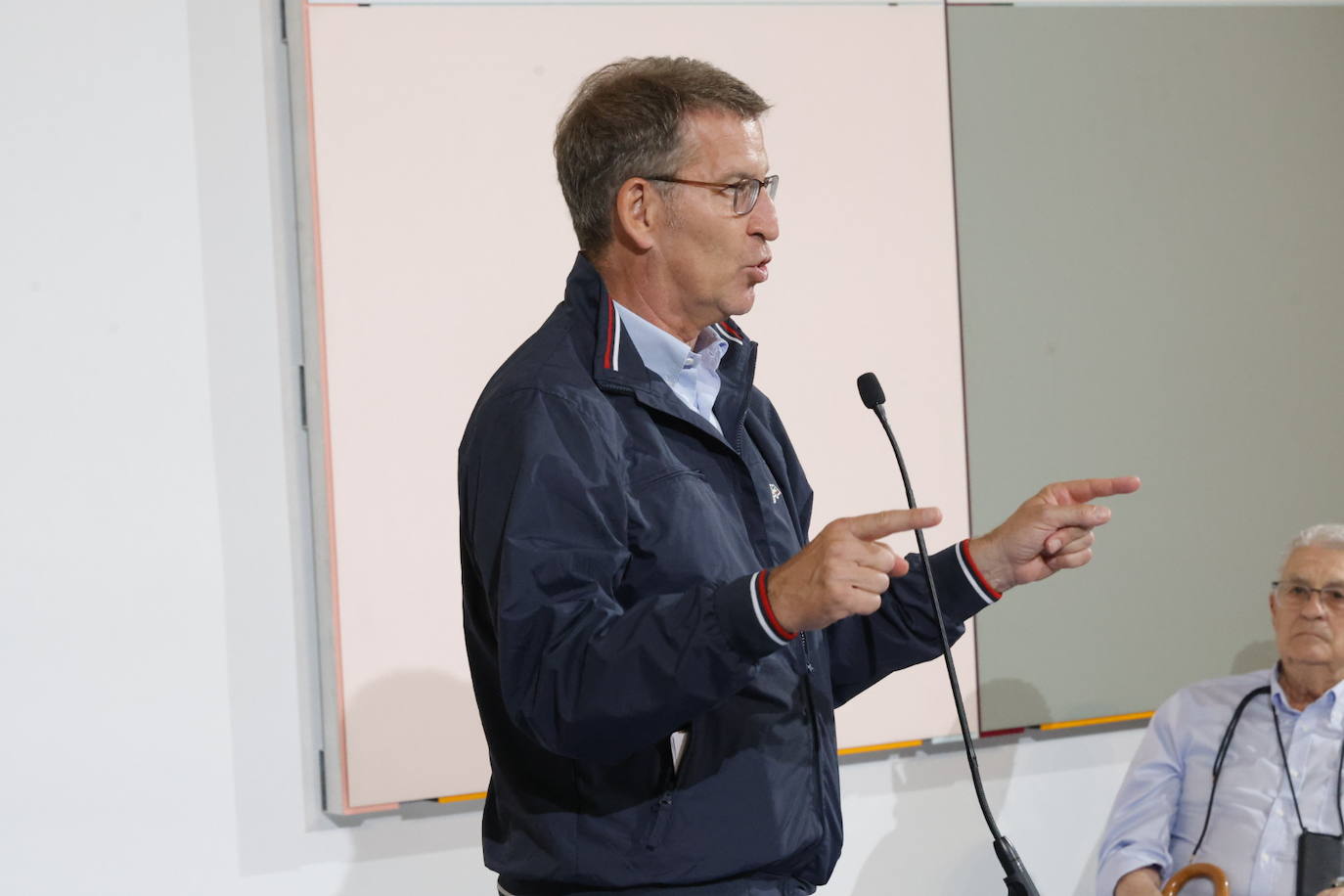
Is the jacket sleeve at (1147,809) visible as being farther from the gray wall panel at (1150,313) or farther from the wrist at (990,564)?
the wrist at (990,564)

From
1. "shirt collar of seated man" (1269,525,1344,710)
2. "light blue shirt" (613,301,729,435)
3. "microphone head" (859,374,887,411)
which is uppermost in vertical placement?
"light blue shirt" (613,301,729,435)

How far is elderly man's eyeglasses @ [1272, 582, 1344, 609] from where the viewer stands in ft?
9.46

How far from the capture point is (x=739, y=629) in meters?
1.27

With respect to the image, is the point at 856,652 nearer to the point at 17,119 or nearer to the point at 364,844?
the point at 364,844

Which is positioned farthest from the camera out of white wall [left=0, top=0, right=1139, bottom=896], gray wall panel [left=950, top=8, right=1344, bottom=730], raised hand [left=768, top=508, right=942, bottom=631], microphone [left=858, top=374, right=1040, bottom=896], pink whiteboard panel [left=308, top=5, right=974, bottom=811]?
gray wall panel [left=950, top=8, right=1344, bottom=730]

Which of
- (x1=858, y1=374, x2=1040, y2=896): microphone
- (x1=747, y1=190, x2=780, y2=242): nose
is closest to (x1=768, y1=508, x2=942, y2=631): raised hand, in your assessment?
(x1=858, y1=374, x2=1040, y2=896): microphone

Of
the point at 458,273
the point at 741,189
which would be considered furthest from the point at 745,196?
the point at 458,273

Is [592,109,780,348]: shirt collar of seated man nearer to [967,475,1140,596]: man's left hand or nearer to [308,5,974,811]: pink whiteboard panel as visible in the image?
[967,475,1140,596]: man's left hand

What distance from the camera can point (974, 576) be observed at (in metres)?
1.67

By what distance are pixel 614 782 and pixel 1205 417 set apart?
7.93 feet

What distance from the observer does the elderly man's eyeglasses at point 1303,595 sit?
114 inches

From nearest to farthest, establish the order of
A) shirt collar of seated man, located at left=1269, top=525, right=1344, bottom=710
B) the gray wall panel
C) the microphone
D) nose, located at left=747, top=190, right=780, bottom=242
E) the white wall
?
1. the microphone
2. nose, located at left=747, top=190, right=780, bottom=242
3. the white wall
4. shirt collar of seated man, located at left=1269, top=525, right=1344, bottom=710
5. the gray wall panel

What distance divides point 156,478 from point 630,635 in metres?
1.68

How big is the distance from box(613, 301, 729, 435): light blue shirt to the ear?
0.08 m
